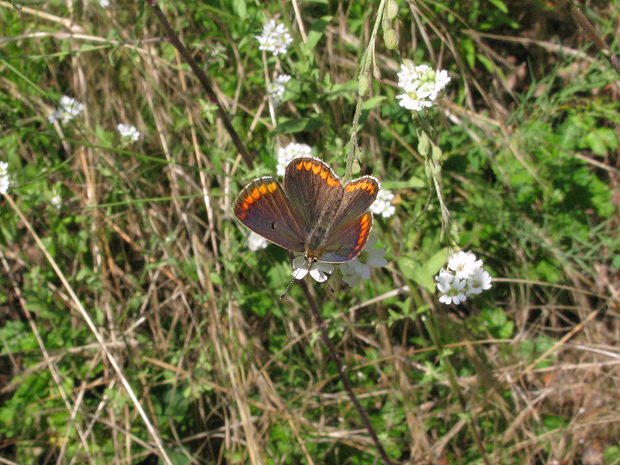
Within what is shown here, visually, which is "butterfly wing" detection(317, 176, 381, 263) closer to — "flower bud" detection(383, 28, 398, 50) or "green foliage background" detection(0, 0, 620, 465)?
Answer: "flower bud" detection(383, 28, 398, 50)

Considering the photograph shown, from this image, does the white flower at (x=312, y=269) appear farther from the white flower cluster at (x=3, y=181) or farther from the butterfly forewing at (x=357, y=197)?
the white flower cluster at (x=3, y=181)

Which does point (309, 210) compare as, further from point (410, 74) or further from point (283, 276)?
point (283, 276)

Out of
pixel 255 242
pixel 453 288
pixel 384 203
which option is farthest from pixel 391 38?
pixel 255 242

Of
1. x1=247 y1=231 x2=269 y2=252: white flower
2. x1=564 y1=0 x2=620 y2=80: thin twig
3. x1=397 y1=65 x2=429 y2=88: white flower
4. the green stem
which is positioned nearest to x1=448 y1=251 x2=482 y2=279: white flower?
→ the green stem

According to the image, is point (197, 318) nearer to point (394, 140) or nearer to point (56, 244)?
point (56, 244)

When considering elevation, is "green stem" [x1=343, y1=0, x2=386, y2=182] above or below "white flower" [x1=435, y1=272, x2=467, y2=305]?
above

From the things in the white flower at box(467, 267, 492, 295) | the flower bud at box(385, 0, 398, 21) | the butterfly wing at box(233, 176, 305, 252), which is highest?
the flower bud at box(385, 0, 398, 21)
